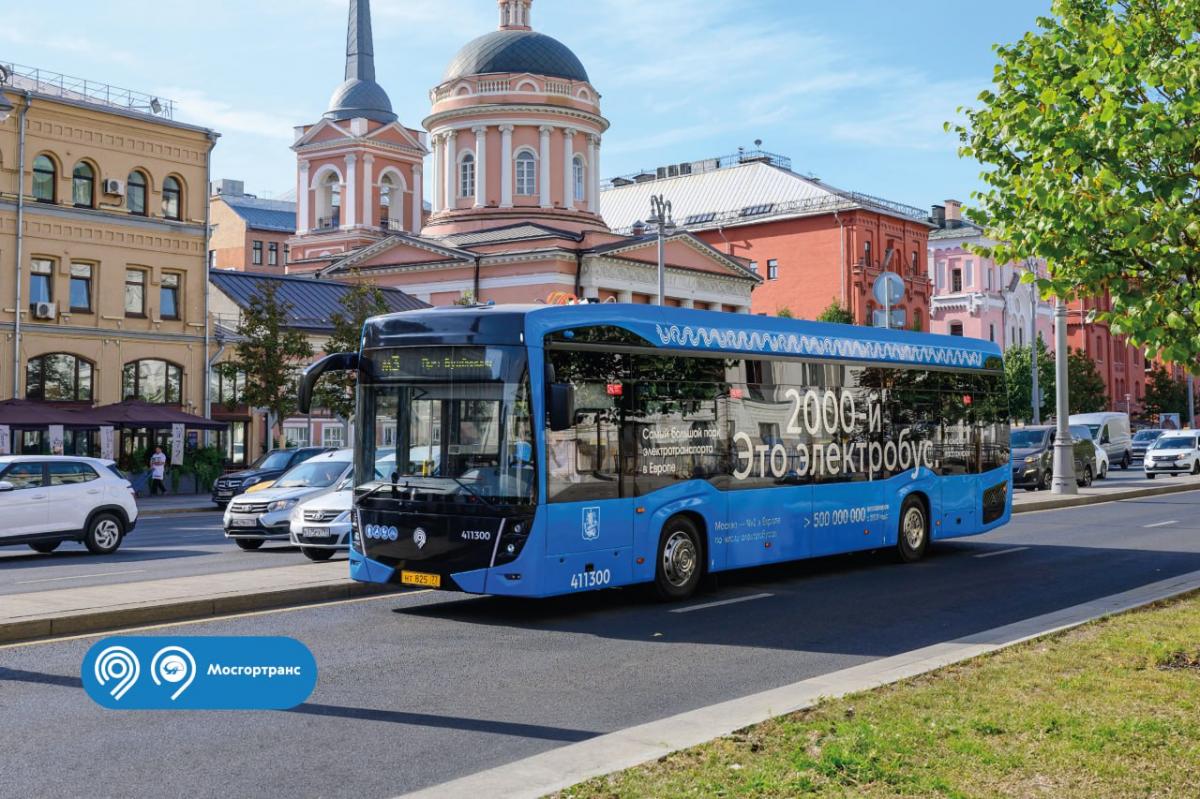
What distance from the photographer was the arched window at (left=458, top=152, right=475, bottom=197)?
2824 inches

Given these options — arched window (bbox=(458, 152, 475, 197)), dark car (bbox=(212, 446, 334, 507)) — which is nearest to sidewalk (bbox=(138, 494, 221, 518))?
dark car (bbox=(212, 446, 334, 507))

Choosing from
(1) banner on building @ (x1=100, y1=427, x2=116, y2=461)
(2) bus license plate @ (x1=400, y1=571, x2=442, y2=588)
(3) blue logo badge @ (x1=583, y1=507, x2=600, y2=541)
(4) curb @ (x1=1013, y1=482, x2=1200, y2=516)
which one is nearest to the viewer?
(2) bus license plate @ (x1=400, y1=571, x2=442, y2=588)

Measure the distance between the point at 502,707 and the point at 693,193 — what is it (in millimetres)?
86072

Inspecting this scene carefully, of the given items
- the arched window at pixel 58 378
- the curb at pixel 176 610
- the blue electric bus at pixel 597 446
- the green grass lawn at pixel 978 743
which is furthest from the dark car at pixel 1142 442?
the green grass lawn at pixel 978 743

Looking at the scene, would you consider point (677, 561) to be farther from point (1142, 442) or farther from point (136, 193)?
point (1142, 442)

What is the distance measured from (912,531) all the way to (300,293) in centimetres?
4349

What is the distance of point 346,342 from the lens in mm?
Result: 47219

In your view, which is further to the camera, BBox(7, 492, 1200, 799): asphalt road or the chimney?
the chimney

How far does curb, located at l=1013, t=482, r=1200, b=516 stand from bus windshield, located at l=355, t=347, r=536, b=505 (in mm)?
17572

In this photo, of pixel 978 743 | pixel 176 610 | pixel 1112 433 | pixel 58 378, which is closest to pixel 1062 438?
pixel 176 610

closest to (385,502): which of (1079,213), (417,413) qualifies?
(417,413)

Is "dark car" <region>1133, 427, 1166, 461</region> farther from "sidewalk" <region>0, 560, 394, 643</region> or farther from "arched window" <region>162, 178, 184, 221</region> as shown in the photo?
"sidewalk" <region>0, 560, 394, 643</region>

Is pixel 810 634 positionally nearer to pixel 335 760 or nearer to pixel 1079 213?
pixel 1079 213

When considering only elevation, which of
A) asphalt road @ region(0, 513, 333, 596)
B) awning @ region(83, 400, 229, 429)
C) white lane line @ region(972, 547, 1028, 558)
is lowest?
asphalt road @ region(0, 513, 333, 596)
